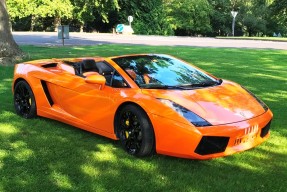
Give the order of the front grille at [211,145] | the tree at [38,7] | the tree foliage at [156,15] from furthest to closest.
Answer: the tree foliage at [156,15] < the tree at [38,7] < the front grille at [211,145]

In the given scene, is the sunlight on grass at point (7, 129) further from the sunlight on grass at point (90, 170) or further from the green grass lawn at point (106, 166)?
the sunlight on grass at point (90, 170)

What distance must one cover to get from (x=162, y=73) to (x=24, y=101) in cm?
245

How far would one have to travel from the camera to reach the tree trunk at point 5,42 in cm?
1209

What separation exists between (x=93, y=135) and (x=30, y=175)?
1.50m

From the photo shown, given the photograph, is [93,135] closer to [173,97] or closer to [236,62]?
[173,97]

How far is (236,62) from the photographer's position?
13.8 metres

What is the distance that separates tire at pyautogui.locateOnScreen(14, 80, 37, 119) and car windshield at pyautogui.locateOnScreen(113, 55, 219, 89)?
5.29ft

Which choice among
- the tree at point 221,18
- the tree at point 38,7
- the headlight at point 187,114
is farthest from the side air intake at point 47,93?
the tree at point 221,18

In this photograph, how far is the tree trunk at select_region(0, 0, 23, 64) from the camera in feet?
39.7

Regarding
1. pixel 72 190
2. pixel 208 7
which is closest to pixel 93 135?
pixel 72 190

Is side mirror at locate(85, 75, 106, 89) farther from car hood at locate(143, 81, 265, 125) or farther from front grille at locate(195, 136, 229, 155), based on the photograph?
front grille at locate(195, 136, 229, 155)

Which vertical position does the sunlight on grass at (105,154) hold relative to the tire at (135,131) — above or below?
below

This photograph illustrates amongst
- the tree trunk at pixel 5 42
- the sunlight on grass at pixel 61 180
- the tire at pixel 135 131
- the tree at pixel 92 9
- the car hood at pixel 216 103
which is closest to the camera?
the sunlight on grass at pixel 61 180

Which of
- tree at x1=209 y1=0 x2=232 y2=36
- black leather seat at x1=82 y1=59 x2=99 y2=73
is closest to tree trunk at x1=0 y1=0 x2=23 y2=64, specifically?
black leather seat at x1=82 y1=59 x2=99 y2=73
